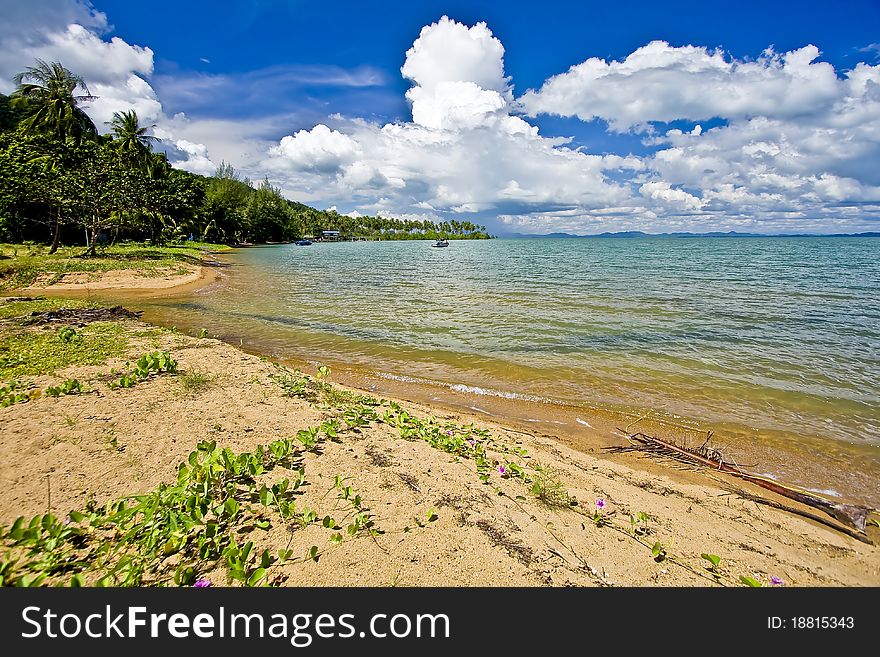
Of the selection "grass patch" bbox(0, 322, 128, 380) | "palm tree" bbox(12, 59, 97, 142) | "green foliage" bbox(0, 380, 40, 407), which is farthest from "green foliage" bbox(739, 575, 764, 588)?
"palm tree" bbox(12, 59, 97, 142)

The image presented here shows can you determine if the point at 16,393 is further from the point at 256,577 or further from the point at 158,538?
the point at 256,577

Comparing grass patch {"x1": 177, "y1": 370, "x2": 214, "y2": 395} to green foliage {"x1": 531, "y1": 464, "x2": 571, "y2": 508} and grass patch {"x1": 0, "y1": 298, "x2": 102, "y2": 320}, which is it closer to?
green foliage {"x1": 531, "y1": 464, "x2": 571, "y2": 508}

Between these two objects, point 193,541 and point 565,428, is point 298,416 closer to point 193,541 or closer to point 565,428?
point 193,541

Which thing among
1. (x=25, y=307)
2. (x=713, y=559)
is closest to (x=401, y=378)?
(x=713, y=559)

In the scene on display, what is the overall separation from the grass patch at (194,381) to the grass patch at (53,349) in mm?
1971

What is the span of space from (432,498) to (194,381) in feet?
17.7

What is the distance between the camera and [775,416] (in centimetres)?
860

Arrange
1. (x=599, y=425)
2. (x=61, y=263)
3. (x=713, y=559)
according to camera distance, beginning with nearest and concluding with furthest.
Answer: (x=713, y=559), (x=599, y=425), (x=61, y=263)

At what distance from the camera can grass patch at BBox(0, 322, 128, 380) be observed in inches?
282

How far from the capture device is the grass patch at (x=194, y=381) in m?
6.80

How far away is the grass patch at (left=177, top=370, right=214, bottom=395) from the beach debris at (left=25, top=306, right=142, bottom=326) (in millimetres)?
6847

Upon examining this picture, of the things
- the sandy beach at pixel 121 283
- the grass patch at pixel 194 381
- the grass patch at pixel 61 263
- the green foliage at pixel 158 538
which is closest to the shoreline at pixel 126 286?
A: the sandy beach at pixel 121 283

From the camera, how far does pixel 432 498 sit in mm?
4293
